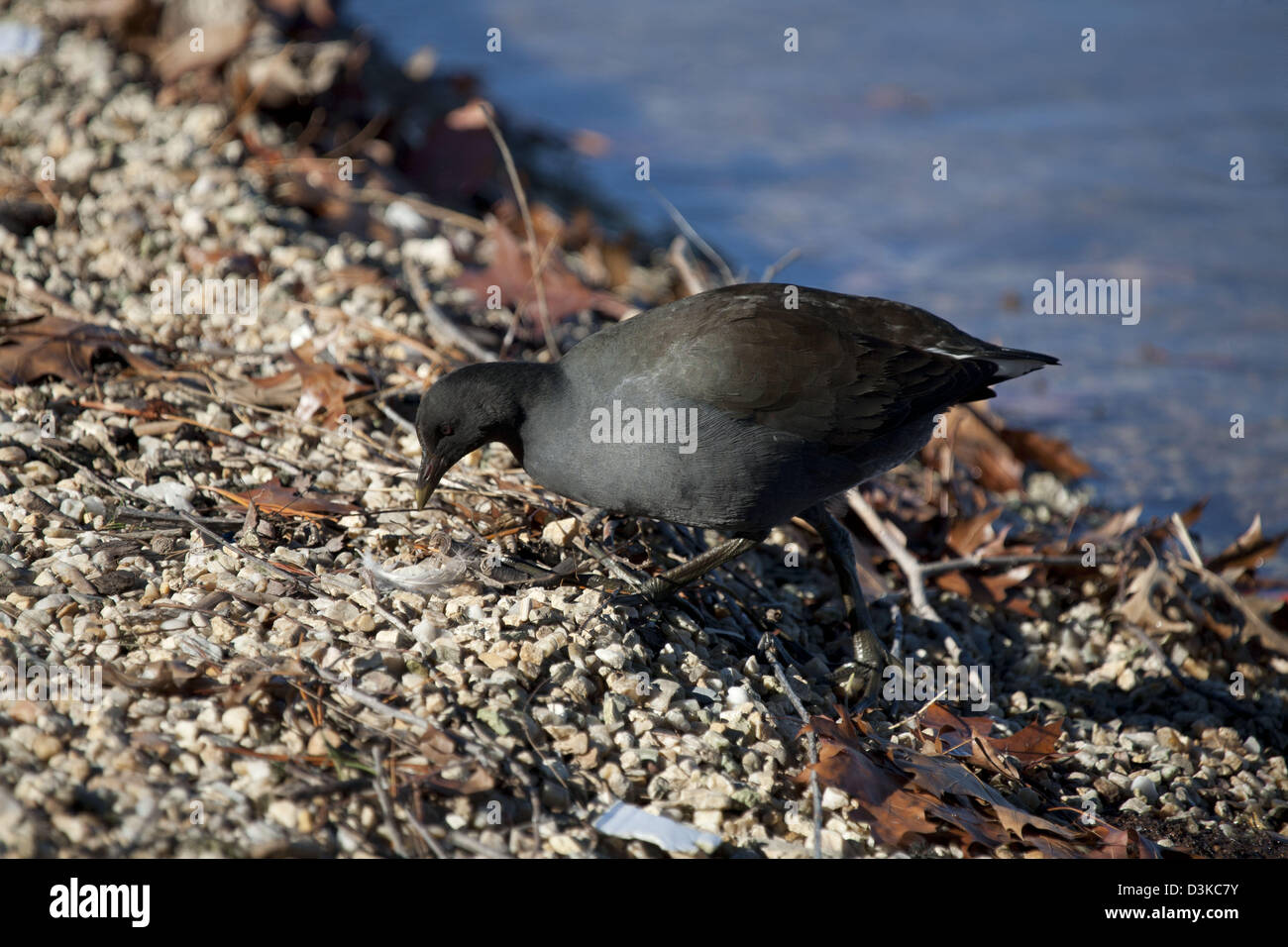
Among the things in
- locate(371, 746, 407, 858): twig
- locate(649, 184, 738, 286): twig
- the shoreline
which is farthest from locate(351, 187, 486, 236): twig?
locate(371, 746, 407, 858): twig

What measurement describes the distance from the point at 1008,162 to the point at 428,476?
8.17 metres

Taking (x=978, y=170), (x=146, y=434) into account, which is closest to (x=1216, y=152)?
(x=978, y=170)

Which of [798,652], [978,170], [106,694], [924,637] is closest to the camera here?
[106,694]

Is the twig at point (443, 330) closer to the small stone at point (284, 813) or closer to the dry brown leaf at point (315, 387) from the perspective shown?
the dry brown leaf at point (315, 387)

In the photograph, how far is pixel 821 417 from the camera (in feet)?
13.2

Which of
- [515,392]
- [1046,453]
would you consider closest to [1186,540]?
[1046,453]

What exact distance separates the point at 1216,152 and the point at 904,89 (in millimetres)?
3092

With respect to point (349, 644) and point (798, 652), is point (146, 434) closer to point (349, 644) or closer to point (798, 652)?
point (349, 644)

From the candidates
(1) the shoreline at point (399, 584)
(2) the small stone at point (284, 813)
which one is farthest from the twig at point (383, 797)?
(2) the small stone at point (284, 813)

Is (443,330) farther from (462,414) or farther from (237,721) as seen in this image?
(237,721)

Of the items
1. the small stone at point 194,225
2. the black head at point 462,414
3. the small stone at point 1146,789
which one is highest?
the small stone at point 194,225

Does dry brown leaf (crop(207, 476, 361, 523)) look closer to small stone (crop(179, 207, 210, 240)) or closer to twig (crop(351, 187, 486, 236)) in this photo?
small stone (crop(179, 207, 210, 240))

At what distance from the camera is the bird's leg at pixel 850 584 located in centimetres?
431

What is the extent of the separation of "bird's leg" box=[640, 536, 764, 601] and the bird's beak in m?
0.80
